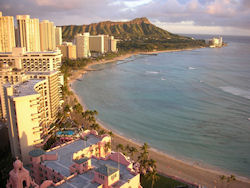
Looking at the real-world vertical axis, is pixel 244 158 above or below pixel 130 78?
below

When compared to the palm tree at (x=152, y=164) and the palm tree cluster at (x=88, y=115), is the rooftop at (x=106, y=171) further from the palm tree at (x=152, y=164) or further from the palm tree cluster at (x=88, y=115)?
the palm tree cluster at (x=88, y=115)

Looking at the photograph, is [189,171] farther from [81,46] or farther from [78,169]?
[81,46]

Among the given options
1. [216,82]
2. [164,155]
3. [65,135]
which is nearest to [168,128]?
[164,155]

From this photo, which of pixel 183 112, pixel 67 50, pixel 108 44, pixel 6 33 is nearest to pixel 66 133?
pixel 183 112

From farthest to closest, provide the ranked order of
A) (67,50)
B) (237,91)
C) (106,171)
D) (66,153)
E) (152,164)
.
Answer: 1. (67,50)
2. (237,91)
3. (152,164)
4. (66,153)
5. (106,171)

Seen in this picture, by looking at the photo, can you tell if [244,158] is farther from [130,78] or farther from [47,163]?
[130,78]

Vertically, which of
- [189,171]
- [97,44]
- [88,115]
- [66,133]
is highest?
[97,44]

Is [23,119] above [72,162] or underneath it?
above

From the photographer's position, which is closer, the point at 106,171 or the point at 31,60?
the point at 106,171
